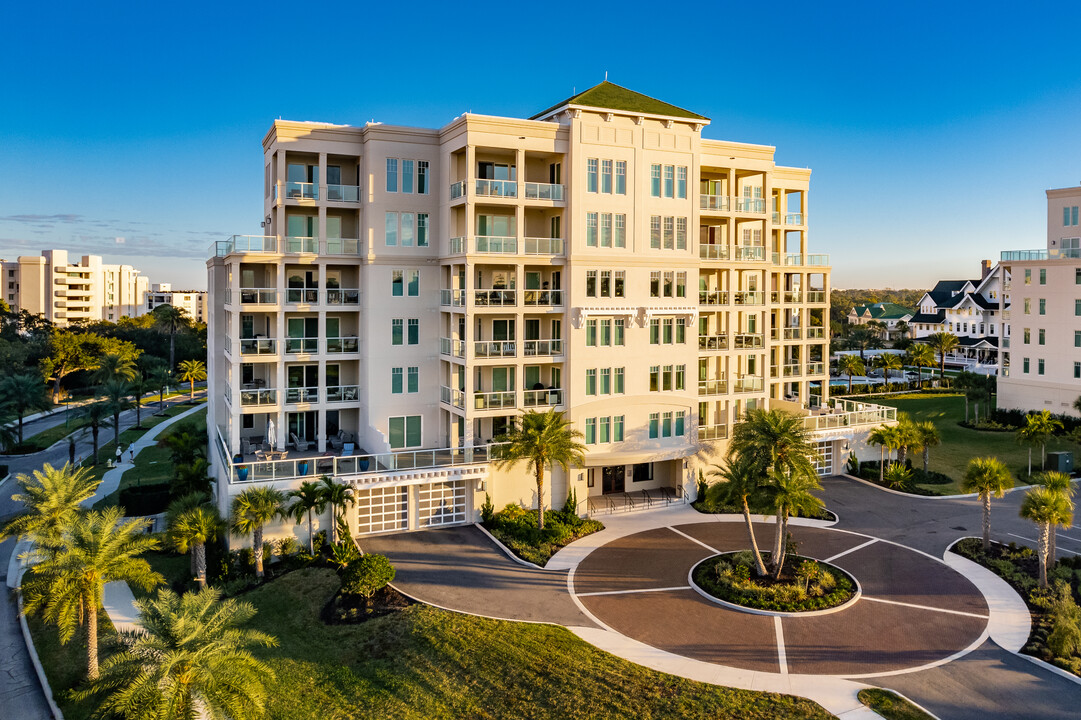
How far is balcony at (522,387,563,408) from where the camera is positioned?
35.8 m

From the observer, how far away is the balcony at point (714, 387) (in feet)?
130

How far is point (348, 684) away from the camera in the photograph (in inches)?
827

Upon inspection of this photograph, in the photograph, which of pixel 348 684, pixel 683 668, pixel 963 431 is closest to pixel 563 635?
pixel 683 668

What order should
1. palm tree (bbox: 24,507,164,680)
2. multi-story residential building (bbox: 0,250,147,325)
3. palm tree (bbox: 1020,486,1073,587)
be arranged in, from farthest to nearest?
multi-story residential building (bbox: 0,250,147,325), palm tree (bbox: 1020,486,1073,587), palm tree (bbox: 24,507,164,680)

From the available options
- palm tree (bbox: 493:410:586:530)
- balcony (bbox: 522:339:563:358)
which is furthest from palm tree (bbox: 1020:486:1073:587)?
balcony (bbox: 522:339:563:358)

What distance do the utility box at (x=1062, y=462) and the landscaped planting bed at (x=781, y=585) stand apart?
22.5 meters

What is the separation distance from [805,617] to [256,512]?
65.4ft

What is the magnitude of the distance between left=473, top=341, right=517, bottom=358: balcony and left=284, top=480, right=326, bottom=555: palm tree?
9672mm

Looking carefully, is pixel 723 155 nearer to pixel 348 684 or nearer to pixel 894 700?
pixel 894 700

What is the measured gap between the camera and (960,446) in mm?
49531

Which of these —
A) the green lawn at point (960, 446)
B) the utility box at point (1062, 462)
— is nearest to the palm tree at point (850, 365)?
the green lawn at point (960, 446)

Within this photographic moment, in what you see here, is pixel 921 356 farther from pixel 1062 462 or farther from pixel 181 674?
pixel 181 674

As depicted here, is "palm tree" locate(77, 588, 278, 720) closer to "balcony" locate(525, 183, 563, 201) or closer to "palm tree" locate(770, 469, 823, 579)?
"palm tree" locate(770, 469, 823, 579)

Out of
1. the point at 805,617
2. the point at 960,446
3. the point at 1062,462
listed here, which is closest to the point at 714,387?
the point at 805,617
